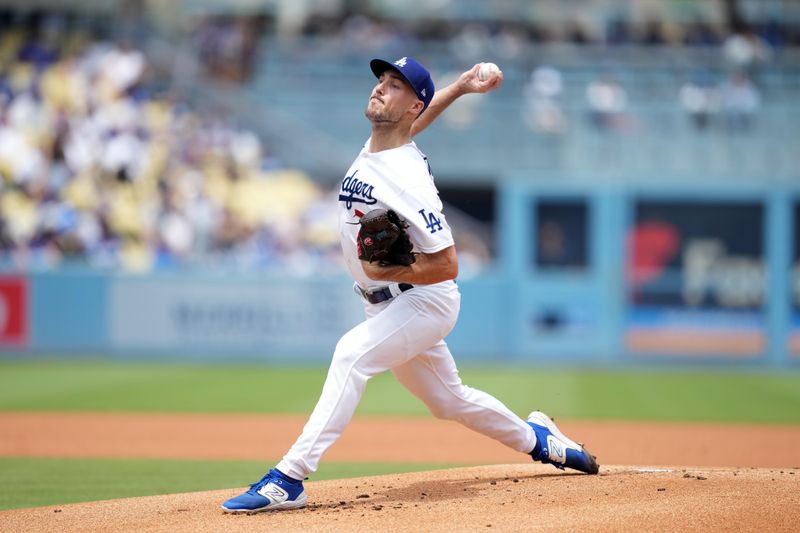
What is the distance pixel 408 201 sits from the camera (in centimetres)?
475

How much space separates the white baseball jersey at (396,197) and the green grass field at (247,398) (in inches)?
80.0

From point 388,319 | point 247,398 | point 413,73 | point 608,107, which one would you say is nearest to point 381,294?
point 388,319

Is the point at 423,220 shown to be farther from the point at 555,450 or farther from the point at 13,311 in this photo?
the point at 13,311

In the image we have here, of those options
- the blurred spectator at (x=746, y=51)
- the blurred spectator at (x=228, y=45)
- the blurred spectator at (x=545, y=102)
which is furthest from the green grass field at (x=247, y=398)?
the blurred spectator at (x=228, y=45)

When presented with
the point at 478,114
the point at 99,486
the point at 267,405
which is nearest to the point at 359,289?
the point at 99,486

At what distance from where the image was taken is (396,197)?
15.6 ft

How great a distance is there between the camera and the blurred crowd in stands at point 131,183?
16.5 metres

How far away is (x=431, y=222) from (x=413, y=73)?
2.31 feet

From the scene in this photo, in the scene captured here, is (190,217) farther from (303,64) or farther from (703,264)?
(703,264)

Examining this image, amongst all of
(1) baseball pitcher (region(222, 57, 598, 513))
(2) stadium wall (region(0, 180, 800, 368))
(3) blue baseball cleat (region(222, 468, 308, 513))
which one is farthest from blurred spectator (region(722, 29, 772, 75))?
(3) blue baseball cleat (region(222, 468, 308, 513))

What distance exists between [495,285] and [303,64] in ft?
19.7

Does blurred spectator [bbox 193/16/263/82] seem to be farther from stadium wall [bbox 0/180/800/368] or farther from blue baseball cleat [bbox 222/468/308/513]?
blue baseball cleat [bbox 222/468/308/513]

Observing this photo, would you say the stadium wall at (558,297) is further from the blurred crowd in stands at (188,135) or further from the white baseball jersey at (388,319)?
the white baseball jersey at (388,319)

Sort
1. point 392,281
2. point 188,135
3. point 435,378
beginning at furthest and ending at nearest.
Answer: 1. point 188,135
2. point 435,378
3. point 392,281
